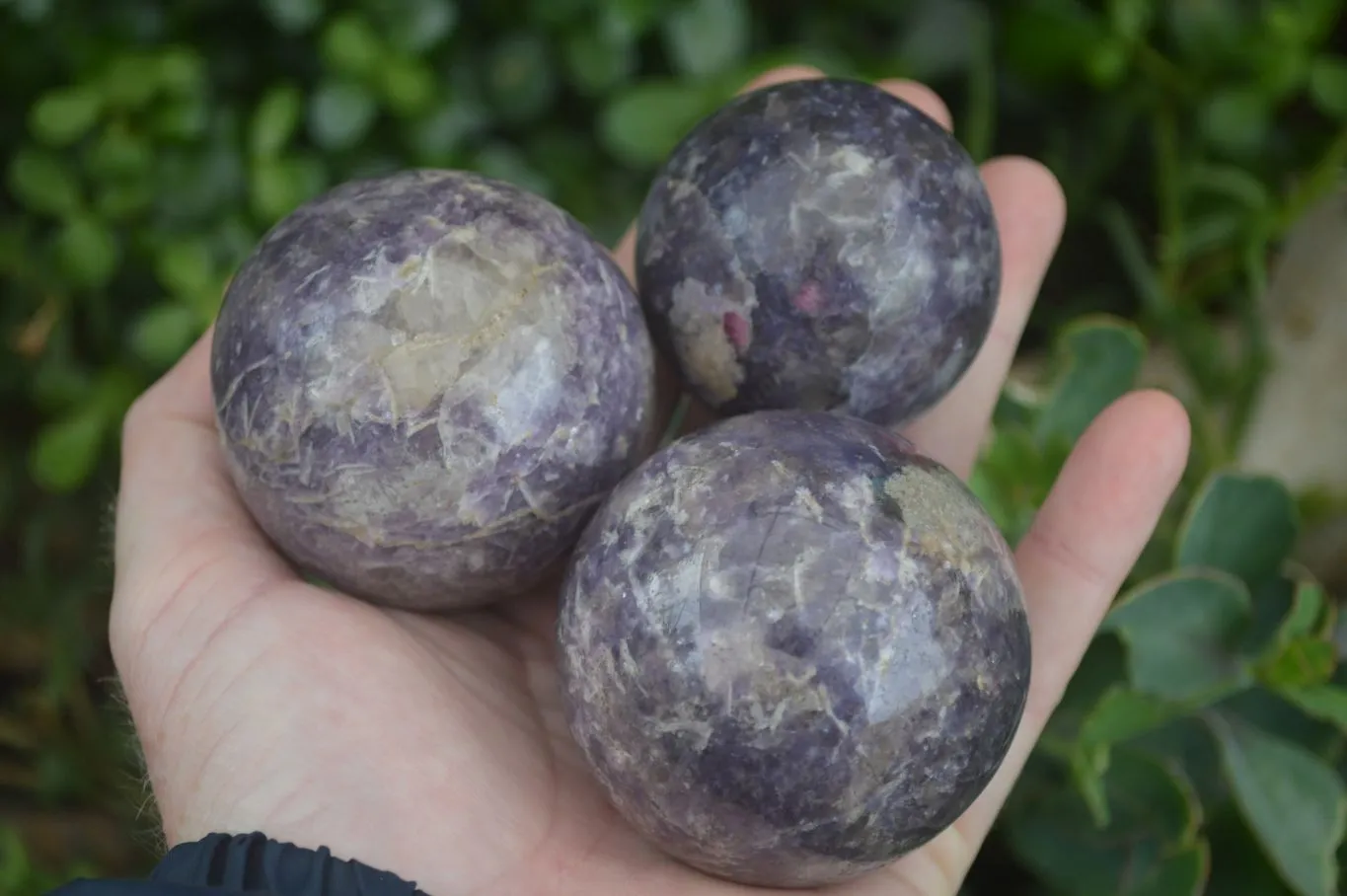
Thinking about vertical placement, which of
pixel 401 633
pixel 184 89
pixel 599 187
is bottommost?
pixel 401 633

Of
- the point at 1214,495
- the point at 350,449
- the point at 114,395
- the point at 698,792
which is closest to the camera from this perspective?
the point at 698,792

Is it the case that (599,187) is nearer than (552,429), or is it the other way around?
(552,429)

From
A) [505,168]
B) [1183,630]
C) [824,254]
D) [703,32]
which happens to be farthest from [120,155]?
[1183,630]

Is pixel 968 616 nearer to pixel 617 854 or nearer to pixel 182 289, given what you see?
pixel 617 854

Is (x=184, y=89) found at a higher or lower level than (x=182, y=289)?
higher

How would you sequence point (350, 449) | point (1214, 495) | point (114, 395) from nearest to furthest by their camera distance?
Answer: point (350, 449), point (1214, 495), point (114, 395)

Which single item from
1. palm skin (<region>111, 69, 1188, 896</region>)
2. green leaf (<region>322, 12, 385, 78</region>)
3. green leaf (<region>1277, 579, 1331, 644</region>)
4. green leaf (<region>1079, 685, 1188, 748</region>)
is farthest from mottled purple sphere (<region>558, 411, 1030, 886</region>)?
green leaf (<region>322, 12, 385, 78</region>)

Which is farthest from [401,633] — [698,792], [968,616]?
[968,616]
